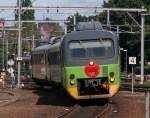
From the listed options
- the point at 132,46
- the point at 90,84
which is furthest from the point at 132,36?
the point at 90,84

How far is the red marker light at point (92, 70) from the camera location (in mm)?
25094

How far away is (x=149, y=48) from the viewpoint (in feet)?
291

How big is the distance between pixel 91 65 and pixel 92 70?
234 mm

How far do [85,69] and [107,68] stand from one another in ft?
2.97

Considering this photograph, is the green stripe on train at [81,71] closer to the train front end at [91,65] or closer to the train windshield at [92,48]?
the train front end at [91,65]

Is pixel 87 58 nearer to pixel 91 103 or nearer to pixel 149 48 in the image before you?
pixel 91 103

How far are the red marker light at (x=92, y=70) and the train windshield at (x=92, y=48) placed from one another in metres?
0.56

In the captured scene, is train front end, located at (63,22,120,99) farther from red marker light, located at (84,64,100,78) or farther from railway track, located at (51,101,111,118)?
railway track, located at (51,101,111,118)

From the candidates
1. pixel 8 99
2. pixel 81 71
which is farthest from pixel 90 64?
pixel 8 99

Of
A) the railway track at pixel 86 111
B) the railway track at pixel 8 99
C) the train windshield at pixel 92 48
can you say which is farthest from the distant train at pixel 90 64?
the railway track at pixel 8 99

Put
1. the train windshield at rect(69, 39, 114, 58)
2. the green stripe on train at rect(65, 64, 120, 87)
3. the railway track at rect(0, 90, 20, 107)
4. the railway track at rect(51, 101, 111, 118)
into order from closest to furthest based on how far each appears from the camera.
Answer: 1. the railway track at rect(51, 101, 111, 118)
2. the green stripe on train at rect(65, 64, 120, 87)
3. the train windshield at rect(69, 39, 114, 58)
4. the railway track at rect(0, 90, 20, 107)

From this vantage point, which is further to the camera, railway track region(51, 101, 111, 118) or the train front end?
the train front end

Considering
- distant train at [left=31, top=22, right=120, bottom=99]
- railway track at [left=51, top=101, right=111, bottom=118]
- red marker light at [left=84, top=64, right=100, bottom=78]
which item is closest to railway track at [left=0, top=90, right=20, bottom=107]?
railway track at [left=51, top=101, right=111, bottom=118]

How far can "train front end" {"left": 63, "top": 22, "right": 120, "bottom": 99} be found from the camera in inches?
989
